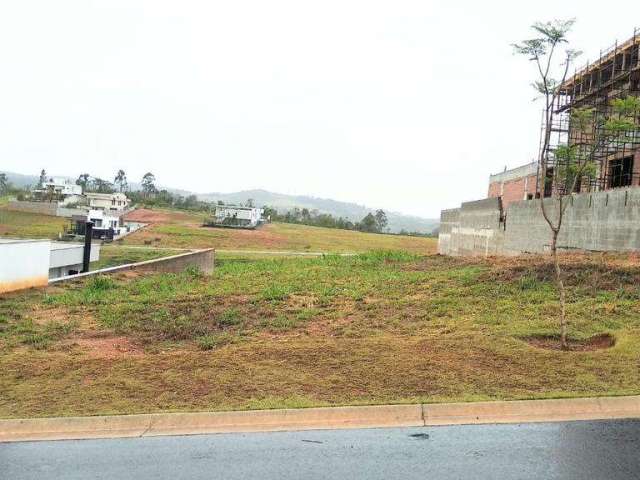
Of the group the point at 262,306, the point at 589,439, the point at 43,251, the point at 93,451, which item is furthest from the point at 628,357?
the point at 43,251

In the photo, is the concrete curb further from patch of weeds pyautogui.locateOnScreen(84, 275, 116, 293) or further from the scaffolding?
the scaffolding

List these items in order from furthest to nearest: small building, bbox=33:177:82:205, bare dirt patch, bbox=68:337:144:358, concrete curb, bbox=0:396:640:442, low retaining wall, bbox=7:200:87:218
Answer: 1. small building, bbox=33:177:82:205
2. low retaining wall, bbox=7:200:87:218
3. bare dirt patch, bbox=68:337:144:358
4. concrete curb, bbox=0:396:640:442

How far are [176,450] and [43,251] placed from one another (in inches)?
551

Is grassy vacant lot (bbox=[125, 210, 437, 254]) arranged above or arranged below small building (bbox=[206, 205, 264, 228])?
below

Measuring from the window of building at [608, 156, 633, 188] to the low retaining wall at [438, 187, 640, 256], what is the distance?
4.83 meters

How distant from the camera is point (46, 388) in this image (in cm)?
722

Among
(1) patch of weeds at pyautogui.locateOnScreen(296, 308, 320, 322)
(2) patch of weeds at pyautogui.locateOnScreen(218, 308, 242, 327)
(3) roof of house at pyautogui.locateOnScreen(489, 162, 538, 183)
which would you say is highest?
(3) roof of house at pyautogui.locateOnScreen(489, 162, 538, 183)

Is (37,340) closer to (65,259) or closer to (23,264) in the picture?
(23,264)

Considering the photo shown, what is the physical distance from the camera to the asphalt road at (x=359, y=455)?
183 inches

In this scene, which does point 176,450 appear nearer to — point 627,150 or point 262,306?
point 262,306

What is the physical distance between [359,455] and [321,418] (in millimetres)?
1019

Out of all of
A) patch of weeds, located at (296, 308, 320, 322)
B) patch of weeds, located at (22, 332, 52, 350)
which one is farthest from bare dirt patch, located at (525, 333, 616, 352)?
patch of weeds, located at (22, 332, 52, 350)

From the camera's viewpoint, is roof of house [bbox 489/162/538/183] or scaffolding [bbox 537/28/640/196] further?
roof of house [bbox 489/162/538/183]

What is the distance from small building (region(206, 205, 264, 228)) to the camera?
9306 cm
